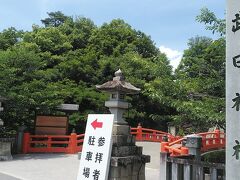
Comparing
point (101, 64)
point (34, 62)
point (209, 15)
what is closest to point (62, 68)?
point (101, 64)

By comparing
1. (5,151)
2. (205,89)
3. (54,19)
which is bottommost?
(5,151)

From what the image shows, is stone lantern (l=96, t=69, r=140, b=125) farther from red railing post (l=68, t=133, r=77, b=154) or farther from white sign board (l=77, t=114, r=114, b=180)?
red railing post (l=68, t=133, r=77, b=154)

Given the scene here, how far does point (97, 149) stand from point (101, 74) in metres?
20.6

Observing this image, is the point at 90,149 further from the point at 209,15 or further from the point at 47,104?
the point at 47,104

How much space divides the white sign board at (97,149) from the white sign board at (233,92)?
12.6 ft

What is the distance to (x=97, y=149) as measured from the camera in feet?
24.9

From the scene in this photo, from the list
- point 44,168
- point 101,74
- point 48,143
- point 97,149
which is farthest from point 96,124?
point 101,74

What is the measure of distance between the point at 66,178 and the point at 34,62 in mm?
9619

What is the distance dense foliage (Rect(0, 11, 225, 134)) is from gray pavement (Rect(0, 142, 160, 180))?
2.82 metres

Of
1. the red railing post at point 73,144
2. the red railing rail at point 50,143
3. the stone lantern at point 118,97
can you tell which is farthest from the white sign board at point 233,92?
the red railing post at point 73,144

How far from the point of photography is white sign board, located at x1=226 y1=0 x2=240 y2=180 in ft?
12.5

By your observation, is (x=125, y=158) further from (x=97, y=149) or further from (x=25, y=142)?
(x=25, y=142)

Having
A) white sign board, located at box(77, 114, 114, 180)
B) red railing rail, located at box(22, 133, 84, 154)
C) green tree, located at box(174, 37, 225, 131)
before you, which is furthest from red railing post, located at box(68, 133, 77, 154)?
green tree, located at box(174, 37, 225, 131)

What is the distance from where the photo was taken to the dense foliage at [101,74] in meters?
6.94
